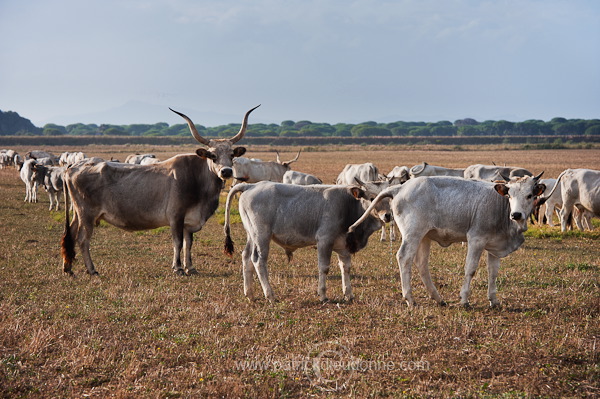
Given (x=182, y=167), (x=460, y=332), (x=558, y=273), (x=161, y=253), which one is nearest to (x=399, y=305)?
(x=460, y=332)

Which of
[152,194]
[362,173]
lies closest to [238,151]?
[152,194]

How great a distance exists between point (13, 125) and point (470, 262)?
682 ft

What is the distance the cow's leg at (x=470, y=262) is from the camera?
8.91 m

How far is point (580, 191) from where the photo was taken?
1642 cm

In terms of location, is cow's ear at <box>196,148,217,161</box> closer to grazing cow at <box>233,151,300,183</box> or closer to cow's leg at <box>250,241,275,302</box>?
cow's leg at <box>250,241,275,302</box>

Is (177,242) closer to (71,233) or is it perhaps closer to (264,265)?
(71,233)

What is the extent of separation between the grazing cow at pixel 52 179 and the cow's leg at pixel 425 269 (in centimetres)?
1725

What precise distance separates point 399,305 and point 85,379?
16.2 ft

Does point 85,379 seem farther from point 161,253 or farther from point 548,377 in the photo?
point 161,253

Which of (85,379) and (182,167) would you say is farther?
(182,167)

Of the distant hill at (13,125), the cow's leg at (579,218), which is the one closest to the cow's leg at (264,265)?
the cow's leg at (579,218)

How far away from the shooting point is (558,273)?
1170cm

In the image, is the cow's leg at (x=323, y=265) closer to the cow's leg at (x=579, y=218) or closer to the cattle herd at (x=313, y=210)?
the cattle herd at (x=313, y=210)

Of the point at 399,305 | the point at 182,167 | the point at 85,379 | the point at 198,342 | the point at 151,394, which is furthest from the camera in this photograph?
the point at 182,167
